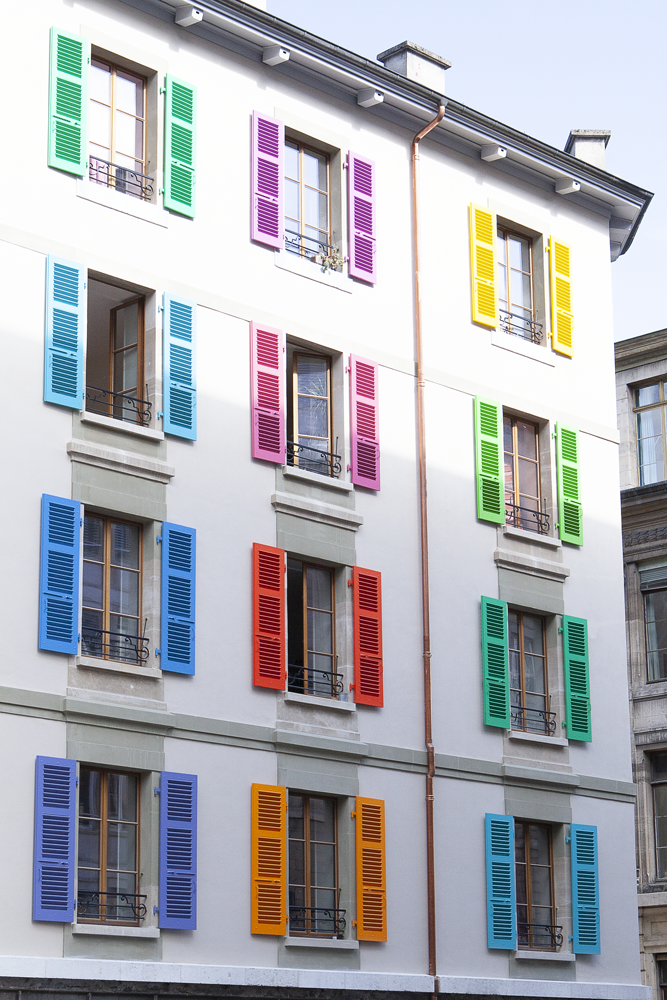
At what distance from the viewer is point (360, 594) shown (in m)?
22.1

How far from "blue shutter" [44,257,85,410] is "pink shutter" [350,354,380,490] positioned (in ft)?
14.4

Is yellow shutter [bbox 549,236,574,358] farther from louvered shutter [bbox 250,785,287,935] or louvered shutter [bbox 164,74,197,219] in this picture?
louvered shutter [bbox 250,785,287,935]

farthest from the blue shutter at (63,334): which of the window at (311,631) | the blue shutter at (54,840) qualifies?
the blue shutter at (54,840)

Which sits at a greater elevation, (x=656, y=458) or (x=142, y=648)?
(x=656, y=458)

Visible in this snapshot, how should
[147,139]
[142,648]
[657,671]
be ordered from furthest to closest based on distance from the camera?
[657,671]
[147,139]
[142,648]

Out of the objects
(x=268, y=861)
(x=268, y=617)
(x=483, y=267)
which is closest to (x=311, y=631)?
(x=268, y=617)

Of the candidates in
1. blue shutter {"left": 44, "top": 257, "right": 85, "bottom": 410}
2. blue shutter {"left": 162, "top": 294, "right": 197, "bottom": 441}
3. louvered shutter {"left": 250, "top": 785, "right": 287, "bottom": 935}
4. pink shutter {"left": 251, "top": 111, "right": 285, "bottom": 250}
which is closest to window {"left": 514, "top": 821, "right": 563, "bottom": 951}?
louvered shutter {"left": 250, "top": 785, "right": 287, "bottom": 935}

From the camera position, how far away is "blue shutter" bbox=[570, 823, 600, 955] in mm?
23781

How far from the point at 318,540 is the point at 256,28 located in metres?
6.67

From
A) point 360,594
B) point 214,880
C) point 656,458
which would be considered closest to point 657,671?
point 656,458

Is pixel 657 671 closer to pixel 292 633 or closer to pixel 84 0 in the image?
pixel 292 633

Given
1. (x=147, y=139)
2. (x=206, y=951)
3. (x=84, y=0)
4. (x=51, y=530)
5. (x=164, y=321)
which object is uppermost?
(x=84, y=0)

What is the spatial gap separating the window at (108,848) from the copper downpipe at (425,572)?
4552 millimetres

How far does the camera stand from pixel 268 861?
2002 cm
